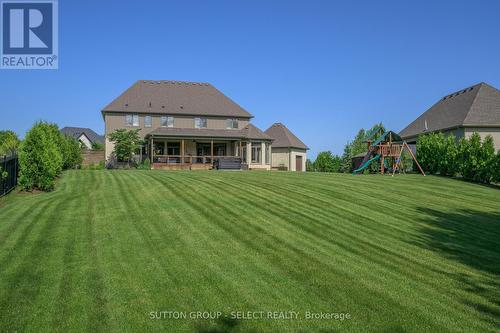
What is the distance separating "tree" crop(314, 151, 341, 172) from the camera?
49.1m

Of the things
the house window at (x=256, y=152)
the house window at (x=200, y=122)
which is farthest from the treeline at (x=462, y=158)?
the house window at (x=200, y=122)

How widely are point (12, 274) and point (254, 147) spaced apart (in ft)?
119

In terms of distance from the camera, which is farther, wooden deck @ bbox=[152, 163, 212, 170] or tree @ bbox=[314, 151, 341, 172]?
tree @ bbox=[314, 151, 341, 172]

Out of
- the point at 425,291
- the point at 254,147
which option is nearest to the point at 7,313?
the point at 425,291

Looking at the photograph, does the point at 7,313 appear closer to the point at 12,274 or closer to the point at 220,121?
the point at 12,274

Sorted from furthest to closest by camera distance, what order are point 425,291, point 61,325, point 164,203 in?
point 164,203
point 425,291
point 61,325

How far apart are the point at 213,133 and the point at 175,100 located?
6.26 metres

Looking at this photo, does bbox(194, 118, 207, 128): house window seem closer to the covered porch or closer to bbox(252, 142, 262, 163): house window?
the covered porch

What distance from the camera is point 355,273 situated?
715cm

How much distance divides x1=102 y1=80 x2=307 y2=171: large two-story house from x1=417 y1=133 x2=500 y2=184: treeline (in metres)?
15.6

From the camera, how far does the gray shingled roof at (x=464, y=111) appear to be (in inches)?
1300

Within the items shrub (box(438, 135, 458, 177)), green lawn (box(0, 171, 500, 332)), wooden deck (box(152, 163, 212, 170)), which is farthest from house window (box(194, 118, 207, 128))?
green lawn (box(0, 171, 500, 332))

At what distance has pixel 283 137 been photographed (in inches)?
1886

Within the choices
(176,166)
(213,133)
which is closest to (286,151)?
(213,133)
